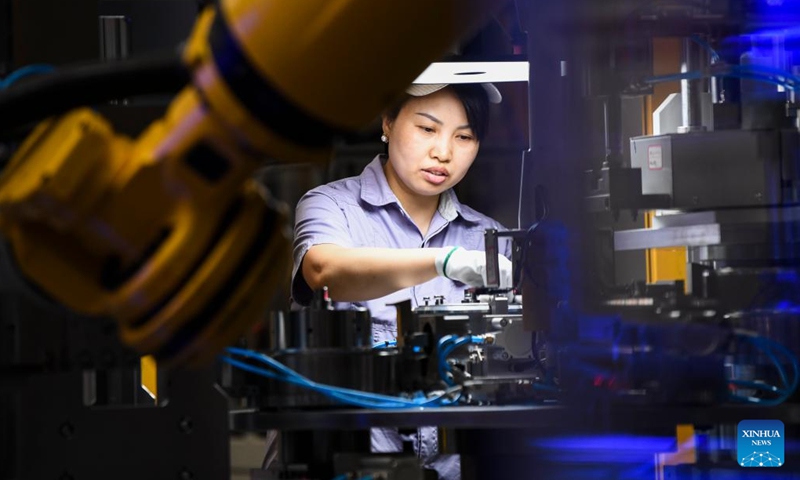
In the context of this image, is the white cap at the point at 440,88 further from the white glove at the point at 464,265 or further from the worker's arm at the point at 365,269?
the white glove at the point at 464,265

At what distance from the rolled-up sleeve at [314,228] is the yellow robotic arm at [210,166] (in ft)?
6.17

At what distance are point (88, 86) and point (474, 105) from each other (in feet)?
7.28

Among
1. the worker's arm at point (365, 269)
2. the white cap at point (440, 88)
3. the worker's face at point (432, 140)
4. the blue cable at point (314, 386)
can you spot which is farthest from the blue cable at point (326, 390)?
the worker's face at point (432, 140)

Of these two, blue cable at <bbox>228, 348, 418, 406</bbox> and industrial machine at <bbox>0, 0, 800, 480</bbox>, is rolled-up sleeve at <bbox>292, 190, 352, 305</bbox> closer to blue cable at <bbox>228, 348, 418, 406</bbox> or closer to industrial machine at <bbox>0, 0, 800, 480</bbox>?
industrial machine at <bbox>0, 0, 800, 480</bbox>

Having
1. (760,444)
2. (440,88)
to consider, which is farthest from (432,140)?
(760,444)

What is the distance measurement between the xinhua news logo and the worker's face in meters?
1.49

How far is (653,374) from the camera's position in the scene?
5.41ft

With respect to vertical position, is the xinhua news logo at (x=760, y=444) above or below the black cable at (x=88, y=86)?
below

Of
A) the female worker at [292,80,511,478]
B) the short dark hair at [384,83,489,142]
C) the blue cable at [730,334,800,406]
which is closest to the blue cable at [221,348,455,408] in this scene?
the blue cable at [730,334,800,406]

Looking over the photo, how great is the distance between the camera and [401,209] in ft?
10.3

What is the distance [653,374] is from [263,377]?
568 millimetres

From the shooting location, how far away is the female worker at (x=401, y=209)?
2.81m

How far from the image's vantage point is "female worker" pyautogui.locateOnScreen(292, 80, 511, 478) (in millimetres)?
2808

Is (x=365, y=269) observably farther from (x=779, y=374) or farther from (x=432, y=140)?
(x=779, y=374)
